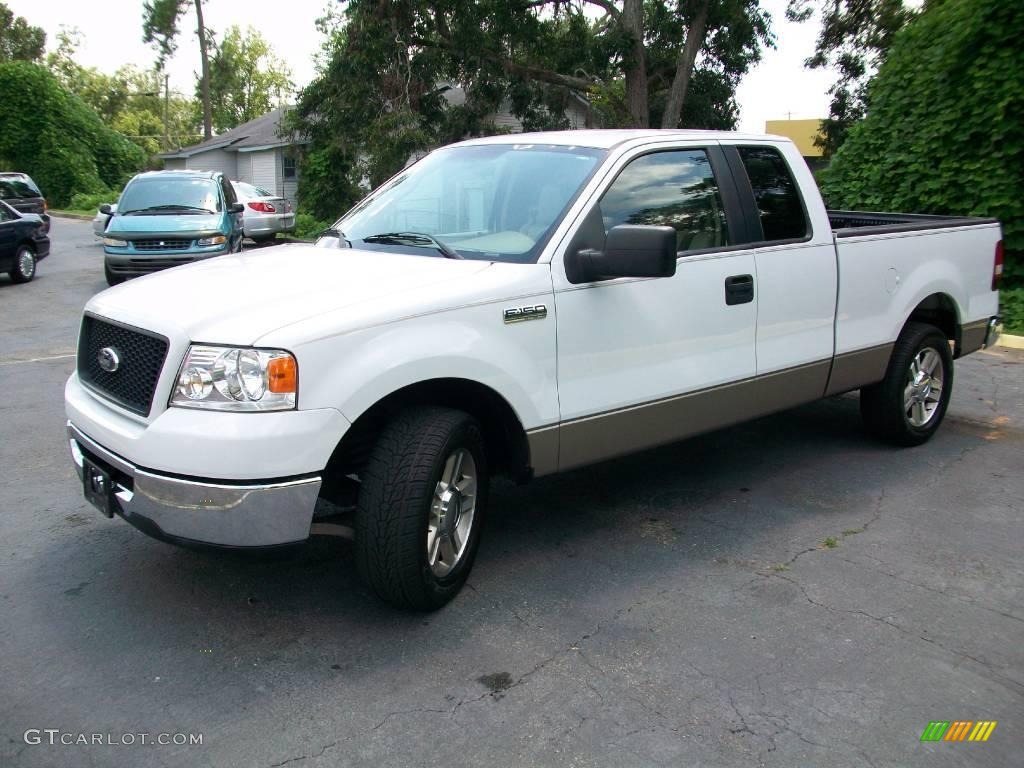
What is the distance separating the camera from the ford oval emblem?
12.0 ft

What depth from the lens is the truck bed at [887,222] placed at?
18.7ft

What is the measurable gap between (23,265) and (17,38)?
205ft

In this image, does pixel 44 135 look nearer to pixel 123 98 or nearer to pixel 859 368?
pixel 859 368

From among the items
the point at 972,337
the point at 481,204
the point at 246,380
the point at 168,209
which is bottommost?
the point at 972,337

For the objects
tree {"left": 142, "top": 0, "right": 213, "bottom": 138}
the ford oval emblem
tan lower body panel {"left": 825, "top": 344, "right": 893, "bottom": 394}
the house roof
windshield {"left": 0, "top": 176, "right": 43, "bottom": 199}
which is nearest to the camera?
the ford oval emblem

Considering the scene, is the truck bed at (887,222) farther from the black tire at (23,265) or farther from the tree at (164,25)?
the tree at (164,25)

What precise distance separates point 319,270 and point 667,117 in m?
17.4

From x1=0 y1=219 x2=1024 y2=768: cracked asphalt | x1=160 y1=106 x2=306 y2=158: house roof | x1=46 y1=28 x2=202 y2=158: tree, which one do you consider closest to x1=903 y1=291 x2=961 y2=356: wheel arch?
x1=0 y1=219 x2=1024 y2=768: cracked asphalt

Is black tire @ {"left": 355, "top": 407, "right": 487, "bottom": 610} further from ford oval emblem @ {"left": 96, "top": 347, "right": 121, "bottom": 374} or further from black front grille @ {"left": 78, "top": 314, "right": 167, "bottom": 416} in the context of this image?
ford oval emblem @ {"left": 96, "top": 347, "right": 121, "bottom": 374}

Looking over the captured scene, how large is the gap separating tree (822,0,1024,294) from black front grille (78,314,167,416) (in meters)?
10.0

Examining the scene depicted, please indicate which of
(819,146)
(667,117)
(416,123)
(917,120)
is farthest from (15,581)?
(819,146)

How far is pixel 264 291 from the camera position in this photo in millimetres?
3676

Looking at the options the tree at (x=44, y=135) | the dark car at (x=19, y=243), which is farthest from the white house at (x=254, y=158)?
the dark car at (x=19, y=243)

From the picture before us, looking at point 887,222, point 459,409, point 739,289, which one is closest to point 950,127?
point 887,222
